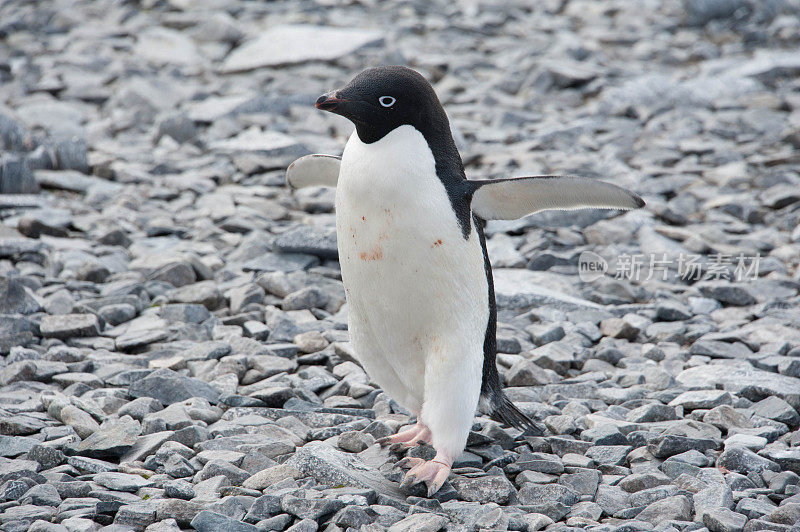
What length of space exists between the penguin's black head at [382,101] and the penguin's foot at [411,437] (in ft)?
3.31

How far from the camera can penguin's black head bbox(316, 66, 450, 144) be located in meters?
2.96

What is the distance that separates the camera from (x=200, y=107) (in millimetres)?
7543

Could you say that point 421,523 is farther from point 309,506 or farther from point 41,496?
point 41,496

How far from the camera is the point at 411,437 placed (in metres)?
3.17

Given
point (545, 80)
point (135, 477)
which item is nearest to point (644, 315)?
point (135, 477)

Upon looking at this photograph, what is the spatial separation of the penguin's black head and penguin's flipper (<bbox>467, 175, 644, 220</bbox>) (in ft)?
1.04

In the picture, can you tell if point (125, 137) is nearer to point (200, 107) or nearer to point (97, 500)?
point (200, 107)

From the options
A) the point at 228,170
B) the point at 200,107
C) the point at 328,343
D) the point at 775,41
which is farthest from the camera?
the point at 775,41

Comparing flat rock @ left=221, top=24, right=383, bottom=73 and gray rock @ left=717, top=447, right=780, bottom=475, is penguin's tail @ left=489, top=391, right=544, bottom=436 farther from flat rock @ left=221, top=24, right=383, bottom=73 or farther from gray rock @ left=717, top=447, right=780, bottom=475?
flat rock @ left=221, top=24, right=383, bottom=73

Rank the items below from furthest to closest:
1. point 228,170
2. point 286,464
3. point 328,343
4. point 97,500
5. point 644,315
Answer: point 228,170, point 644,315, point 328,343, point 286,464, point 97,500

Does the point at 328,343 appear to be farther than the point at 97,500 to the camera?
Yes

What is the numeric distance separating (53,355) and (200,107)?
4.14 meters

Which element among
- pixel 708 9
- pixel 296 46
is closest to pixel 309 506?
pixel 296 46

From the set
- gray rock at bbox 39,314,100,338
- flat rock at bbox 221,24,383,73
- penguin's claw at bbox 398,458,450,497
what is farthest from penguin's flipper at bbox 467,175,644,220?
flat rock at bbox 221,24,383,73
